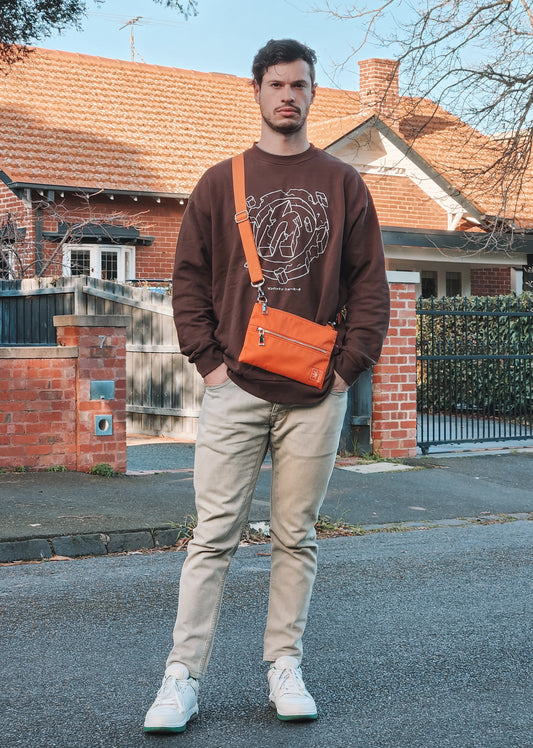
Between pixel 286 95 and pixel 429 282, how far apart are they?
19.6 m

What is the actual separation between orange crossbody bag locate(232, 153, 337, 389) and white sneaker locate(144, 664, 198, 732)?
1.05 m

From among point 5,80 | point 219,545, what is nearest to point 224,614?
point 219,545

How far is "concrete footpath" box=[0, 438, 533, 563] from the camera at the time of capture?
6418 millimetres

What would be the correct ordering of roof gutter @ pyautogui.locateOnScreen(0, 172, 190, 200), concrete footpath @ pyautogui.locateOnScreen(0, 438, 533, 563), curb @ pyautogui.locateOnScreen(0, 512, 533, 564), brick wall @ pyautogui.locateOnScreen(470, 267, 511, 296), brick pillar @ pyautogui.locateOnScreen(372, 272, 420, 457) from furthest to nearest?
brick wall @ pyautogui.locateOnScreen(470, 267, 511, 296), roof gutter @ pyautogui.locateOnScreen(0, 172, 190, 200), brick pillar @ pyautogui.locateOnScreen(372, 272, 420, 457), concrete footpath @ pyautogui.locateOnScreen(0, 438, 533, 563), curb @ pyautogui.locateOnScreen(0, 512, 533, 564)

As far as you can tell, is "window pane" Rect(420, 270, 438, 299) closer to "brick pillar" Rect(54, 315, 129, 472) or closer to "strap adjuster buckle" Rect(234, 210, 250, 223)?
"brick pillar" Rect(54, 315, 129, 472)

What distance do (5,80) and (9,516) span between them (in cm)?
1519

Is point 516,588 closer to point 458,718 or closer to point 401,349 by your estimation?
point 458,718

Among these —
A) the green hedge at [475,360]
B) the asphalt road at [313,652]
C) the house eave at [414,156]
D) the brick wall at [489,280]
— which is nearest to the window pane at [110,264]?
the house eave at [414,156]

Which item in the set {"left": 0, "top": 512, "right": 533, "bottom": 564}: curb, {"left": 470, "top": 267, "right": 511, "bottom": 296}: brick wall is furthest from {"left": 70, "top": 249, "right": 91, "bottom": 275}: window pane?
{"left": 0, "top": 512, "right": 533, "bottom": 564}: curb

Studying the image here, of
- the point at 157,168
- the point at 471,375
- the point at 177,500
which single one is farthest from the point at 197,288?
the point at 157,168

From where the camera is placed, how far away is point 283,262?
10.9 feet

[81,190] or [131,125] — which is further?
[131,125]

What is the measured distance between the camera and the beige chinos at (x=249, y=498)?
131 inches

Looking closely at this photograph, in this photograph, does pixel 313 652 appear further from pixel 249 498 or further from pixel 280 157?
pixel 280 157
